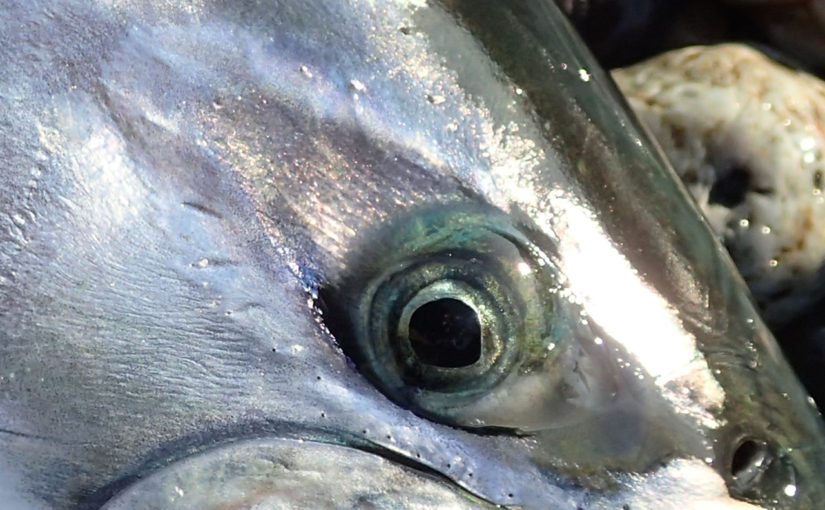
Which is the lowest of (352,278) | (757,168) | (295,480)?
(295,480)

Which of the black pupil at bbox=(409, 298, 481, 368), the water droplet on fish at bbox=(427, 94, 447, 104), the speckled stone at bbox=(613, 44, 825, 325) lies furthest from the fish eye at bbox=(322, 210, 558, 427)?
the speckled stone at bbox=(613, 44, 825, 325)

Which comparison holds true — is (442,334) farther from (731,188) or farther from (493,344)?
(731,188)

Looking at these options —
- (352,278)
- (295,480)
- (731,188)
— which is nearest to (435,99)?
(352,278)

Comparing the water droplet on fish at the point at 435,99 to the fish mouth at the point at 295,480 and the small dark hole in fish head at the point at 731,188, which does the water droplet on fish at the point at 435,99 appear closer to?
the fish mouth at the point at 295,480

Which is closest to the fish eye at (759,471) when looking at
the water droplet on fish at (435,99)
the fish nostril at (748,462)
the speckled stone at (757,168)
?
the fish nostril at (748,462)

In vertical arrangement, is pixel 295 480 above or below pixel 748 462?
below

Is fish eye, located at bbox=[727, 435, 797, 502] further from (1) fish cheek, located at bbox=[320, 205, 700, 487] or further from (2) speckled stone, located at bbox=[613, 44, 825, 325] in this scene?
(2) speckled stone, located at bbox=[613, 44, 825, 325]
